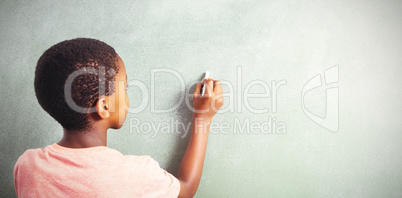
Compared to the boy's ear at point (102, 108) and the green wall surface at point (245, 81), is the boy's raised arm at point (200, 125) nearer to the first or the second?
the green wall surface at point (245, 81)

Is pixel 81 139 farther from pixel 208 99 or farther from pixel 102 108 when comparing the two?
pixel 208 99

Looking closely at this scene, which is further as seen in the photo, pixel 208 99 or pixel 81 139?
pixel 208 99

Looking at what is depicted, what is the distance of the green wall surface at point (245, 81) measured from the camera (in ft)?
2.45

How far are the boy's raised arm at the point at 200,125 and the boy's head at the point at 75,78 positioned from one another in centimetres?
26

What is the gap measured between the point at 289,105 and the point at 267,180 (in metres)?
0.25

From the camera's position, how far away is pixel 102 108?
51 cm

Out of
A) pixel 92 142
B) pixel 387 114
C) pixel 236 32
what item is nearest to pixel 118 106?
pixel 92 142

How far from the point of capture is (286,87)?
2.47ft

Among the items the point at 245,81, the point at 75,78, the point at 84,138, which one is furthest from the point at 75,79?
the point at 245,81

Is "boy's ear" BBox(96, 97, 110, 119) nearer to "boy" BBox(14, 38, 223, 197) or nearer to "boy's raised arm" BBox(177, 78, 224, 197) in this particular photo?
"boy" BBox(14, 38, 223, 197)

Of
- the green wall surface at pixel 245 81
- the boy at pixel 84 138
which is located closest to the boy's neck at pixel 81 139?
the boy at pixel 84 138

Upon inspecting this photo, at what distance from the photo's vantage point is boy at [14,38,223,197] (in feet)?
1.56

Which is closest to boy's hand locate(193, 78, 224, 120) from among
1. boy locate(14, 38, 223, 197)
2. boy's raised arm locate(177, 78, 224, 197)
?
boy's raised arm locate(177, 78, 224, 197)

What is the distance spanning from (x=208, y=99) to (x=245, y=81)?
151mm
